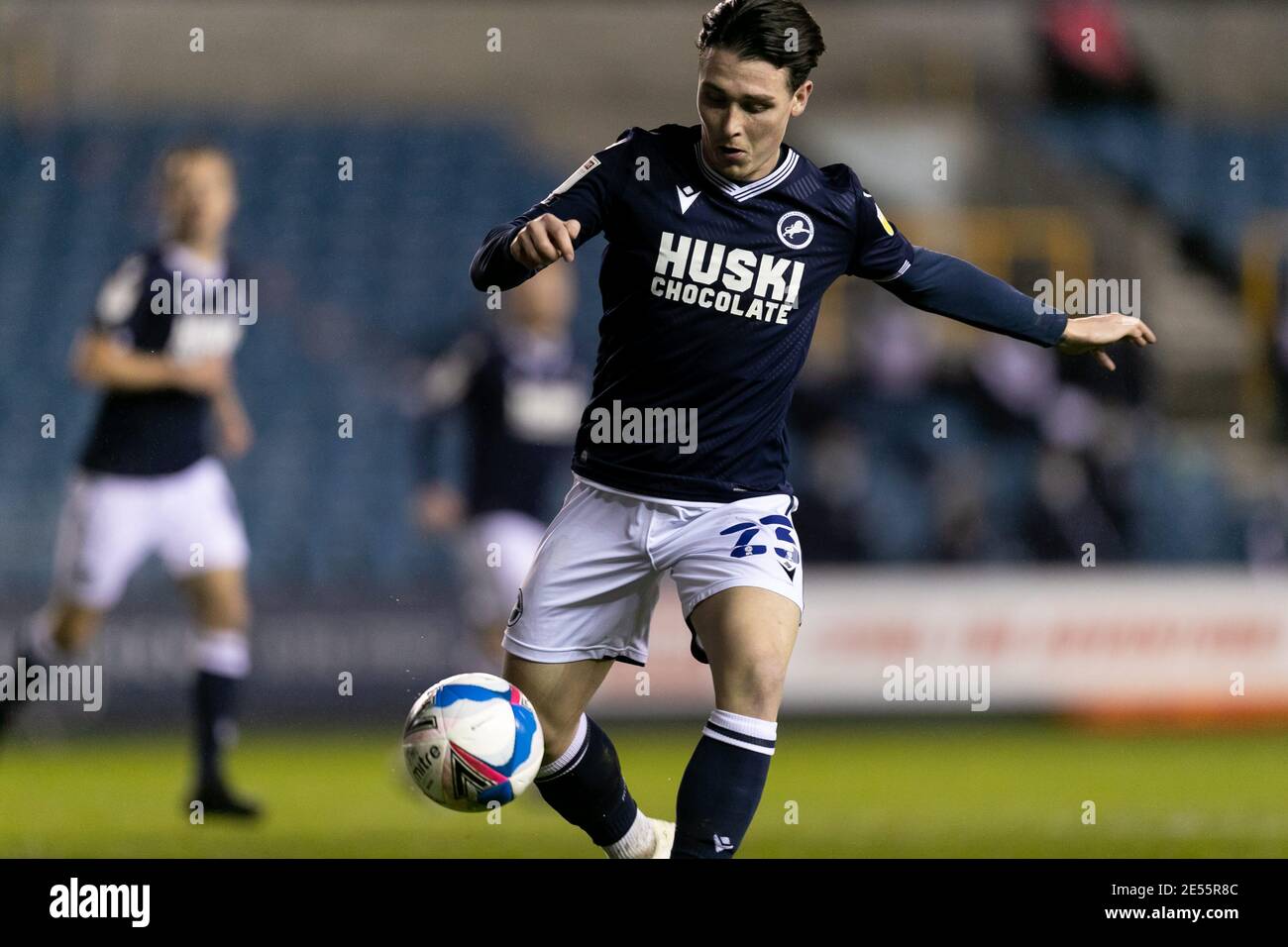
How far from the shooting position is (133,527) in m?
7.01

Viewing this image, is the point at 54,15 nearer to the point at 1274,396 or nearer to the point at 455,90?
the point at 455,90

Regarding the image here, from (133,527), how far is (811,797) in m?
3.07

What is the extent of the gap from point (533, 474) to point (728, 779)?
157 inches

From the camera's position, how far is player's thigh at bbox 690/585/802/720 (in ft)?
14.1

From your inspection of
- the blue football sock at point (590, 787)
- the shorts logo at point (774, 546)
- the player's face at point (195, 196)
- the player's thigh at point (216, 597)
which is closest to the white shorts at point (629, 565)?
the shorts logo at point (774, 546)

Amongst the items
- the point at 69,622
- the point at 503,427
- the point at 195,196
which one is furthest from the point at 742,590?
the point at 503,427

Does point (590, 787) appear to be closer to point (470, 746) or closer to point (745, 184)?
point (470, 746)

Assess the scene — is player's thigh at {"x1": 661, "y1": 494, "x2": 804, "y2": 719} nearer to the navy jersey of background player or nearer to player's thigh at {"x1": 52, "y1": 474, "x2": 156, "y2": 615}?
the navy jersey of background player

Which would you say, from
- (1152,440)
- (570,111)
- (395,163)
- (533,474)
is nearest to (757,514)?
(533,474)

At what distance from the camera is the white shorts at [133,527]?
6961mm

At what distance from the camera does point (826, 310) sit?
44.1ft

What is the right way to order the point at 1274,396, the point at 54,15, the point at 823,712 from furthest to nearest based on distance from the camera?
the point at 54,15, the point at 1274,396, the point at 823,712

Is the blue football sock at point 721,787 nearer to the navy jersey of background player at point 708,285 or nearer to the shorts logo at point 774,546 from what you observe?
the shorts logo at point 774,546

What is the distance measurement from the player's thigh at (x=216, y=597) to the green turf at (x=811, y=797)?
2.49 feet
